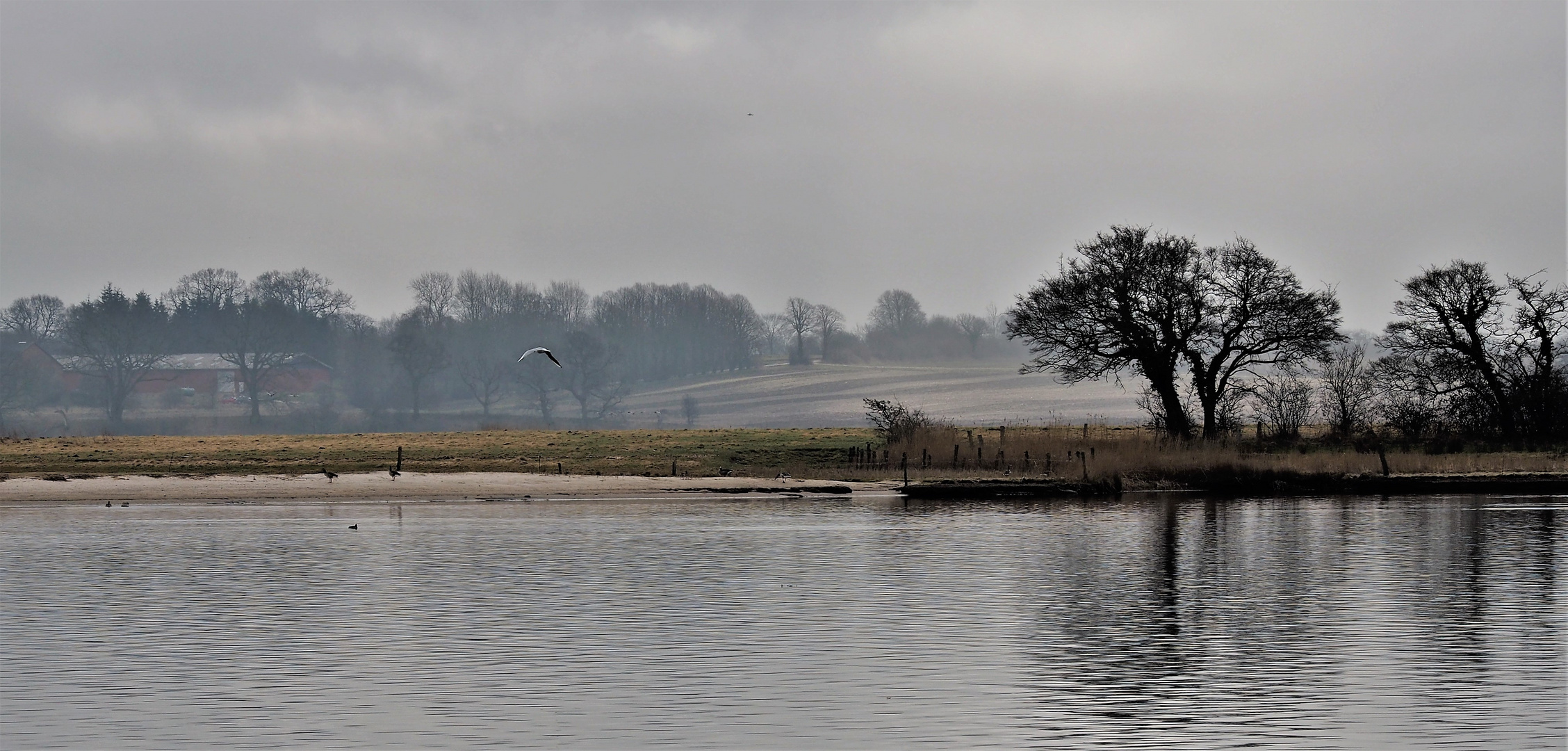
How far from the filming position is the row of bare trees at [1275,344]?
58594mm

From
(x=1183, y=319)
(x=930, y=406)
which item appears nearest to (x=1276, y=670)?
(x=1183, y=319)

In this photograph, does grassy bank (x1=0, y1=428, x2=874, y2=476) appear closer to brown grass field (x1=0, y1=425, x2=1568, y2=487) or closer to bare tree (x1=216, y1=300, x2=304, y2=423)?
brown grass field (x1=0, y1=425, x2=1568, y2=487)

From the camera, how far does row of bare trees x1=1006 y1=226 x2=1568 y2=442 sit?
192 ft

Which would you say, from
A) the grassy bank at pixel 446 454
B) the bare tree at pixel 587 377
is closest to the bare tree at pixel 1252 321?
the grassy bank at pixel 446 454

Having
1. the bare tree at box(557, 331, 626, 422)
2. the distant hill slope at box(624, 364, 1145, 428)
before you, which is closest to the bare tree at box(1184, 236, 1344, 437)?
the distant hill slope at box(624, 364, 1145, 428)

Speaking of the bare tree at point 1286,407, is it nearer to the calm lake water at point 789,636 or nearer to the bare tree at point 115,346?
the calm lake water at point 789,636

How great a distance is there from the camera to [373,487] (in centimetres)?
4697

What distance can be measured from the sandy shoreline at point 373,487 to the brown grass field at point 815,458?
7.79 feet

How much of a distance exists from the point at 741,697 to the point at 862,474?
3552 cm

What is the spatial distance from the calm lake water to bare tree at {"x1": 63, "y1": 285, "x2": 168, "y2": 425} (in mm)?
112408

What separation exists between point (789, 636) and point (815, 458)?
37640 millimetres

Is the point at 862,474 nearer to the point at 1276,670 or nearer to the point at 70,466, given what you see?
the point at 70,466

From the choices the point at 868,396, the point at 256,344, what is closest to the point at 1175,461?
the point at 868,396

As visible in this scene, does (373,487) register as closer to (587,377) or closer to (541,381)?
(587,377)
